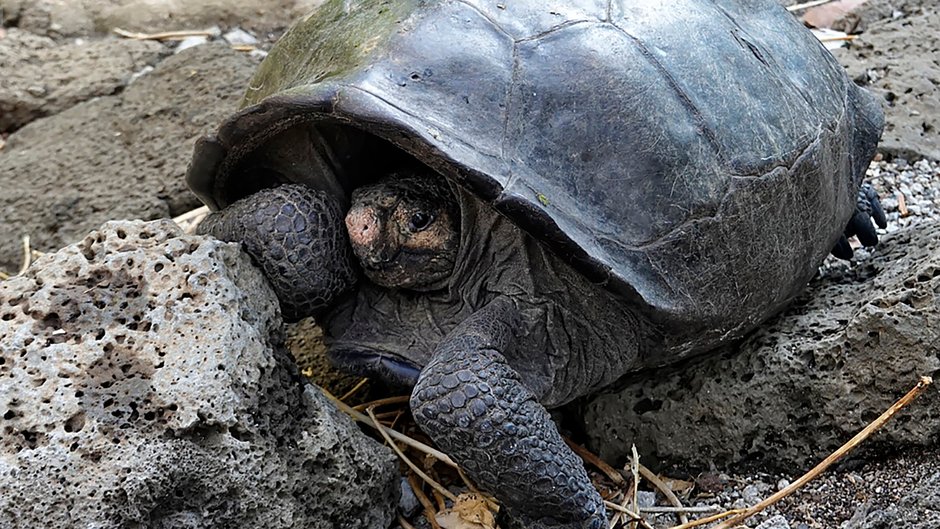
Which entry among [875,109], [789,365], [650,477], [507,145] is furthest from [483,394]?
[875,109]

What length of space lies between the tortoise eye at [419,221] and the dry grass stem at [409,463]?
1.92 ft

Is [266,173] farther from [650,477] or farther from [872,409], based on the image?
[872,409]

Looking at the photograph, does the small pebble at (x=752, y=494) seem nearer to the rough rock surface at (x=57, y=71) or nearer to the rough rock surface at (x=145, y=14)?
the rough rock surface at (x=57, y=71)

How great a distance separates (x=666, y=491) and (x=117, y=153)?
8.11 ft

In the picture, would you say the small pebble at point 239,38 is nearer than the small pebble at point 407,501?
No

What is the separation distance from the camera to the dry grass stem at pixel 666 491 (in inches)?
97.5

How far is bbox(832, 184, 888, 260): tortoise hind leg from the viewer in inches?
120

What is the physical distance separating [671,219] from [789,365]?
562 mm

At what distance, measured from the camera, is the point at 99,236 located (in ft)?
7.41

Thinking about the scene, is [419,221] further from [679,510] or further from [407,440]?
[679,510]

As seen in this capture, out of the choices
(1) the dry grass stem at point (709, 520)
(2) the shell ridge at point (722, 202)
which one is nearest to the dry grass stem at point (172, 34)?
(2) the shell ridge at point (722, 202)

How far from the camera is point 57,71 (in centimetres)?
466

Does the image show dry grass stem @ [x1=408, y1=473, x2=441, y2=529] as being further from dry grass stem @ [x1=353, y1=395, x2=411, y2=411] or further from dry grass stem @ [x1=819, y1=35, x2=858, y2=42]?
dry grass stem @ [x1=819, y1=35, x2=858, y2=42]

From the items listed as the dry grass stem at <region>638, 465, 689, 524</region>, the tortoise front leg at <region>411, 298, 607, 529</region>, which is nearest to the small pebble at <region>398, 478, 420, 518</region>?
the tortoise front leg at <region>411, 298, 607, 529</region>
